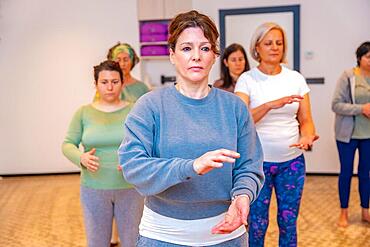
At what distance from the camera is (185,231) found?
1422 millimetres

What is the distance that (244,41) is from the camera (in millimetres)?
5371

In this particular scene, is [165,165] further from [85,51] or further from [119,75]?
[85,51]

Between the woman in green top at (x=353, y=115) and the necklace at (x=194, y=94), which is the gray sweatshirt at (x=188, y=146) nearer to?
the necklace at (x=194, y=94)

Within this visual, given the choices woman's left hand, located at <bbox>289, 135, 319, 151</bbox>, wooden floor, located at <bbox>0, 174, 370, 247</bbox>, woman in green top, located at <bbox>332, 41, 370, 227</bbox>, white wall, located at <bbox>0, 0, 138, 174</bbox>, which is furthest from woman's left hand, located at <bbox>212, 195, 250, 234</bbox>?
white wall, located at <bbox>0, 0, 138, 174</bbox>

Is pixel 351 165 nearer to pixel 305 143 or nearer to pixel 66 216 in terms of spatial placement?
pixel 305 143

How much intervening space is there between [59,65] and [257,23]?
91.9 inches

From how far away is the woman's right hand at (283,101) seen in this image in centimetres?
225

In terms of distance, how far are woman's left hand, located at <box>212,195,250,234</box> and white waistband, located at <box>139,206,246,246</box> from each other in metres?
0.08

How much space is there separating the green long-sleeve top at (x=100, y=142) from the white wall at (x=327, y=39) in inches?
125

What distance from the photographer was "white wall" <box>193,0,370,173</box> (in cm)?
509

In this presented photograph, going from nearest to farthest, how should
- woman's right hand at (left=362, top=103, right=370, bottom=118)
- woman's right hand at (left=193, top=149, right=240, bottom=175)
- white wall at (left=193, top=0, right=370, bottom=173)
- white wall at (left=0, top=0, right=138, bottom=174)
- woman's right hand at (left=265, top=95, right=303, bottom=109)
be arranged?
woman's right hand at (left=193, top=149, right=240, bottom=175) < woman's right hand at (left=265, top=95, right=303, bottom=109) < woman's right hand at (left=362, top=103, right=370, bottom=118) < white wall at (left=193, top=0, right=370, bottom=173) < white wall at (left=0, top=0, right=138, bottom=174)

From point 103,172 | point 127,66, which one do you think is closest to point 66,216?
point 127,66

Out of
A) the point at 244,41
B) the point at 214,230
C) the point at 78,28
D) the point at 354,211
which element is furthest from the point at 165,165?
the point at 78,28

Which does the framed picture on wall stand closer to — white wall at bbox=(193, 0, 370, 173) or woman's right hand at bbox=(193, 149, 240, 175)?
white wall at bbox=(193, 0, 370, 173)
